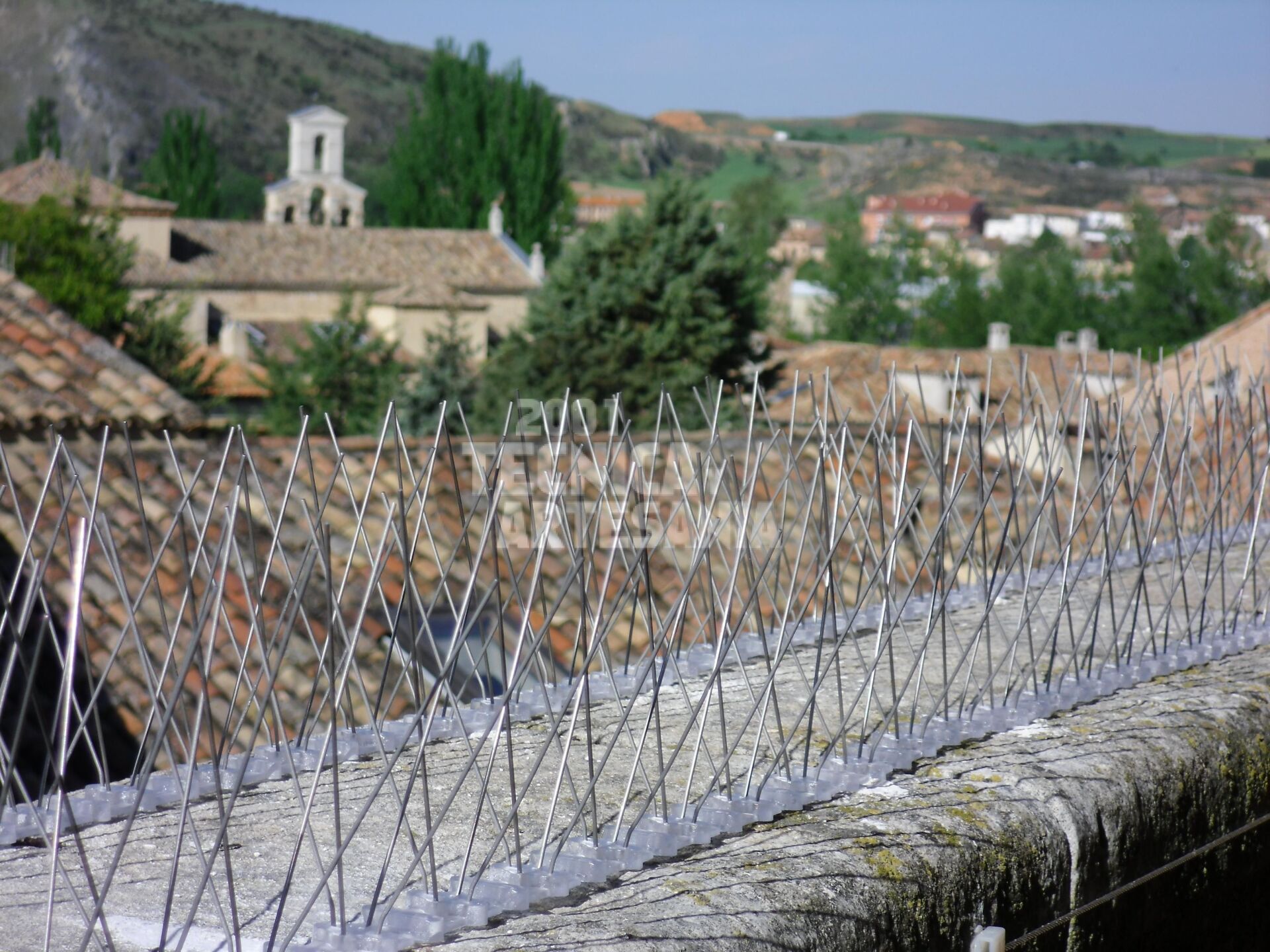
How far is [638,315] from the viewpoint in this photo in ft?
61.0

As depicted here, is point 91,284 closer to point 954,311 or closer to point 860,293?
point 954,311

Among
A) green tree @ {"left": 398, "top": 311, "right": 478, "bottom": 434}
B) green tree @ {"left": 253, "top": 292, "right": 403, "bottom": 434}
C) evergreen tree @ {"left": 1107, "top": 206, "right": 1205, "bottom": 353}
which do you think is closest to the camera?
green tree @ {"left": 398, "top": 311, "right": 478, "bottom": 434}

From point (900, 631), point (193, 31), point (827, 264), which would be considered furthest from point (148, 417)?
point (193, 31)

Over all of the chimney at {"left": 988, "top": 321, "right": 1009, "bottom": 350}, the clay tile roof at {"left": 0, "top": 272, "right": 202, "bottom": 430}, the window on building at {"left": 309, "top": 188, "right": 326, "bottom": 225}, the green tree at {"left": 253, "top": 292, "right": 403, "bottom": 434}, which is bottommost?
the green tree at {"left": 253, "top": 292, "right": 403, "bottom": 434}

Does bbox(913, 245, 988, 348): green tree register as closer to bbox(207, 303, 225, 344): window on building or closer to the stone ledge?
bbox(207, 303, 225, 344): window on building

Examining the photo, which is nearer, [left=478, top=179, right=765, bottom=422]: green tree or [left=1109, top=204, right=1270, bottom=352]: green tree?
[left=478, top=179, right=765, bottom=422]: green tree

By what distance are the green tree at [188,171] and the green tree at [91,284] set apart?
2552 centimetres

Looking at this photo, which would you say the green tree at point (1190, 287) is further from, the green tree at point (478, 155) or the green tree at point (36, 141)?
the green tree at point (36, 141)

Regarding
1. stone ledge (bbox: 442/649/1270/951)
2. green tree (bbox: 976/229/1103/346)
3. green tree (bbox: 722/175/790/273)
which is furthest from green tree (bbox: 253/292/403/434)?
green tree (bbox: 722/175/790/273)

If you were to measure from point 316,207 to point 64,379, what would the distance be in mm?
39773

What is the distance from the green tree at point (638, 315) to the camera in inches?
717

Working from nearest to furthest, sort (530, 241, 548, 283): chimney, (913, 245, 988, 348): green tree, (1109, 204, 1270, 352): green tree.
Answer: (530, 241, 548, 283): chimney, (1109, 204, 1270, 352): green tree, (913, 245, 988, 348): green tree

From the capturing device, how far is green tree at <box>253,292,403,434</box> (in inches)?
873

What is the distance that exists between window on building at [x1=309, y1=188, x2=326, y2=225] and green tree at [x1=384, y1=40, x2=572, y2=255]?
257 cm
